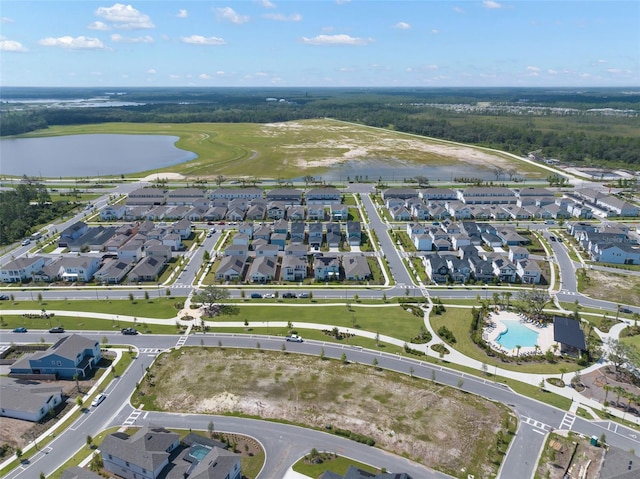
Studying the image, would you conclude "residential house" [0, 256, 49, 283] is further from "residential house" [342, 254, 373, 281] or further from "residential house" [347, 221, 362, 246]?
"residential house" [347, 221, 362, 246]

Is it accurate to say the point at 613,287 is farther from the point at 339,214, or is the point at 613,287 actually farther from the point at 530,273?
the point at 339,214

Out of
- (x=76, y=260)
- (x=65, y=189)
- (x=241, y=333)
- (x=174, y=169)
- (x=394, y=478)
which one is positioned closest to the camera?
(x=394, y=478)

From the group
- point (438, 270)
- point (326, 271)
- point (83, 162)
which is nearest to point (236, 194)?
point (326, 271)

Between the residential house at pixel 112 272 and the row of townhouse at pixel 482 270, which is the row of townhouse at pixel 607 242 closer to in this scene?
the row of townhouse at pixel 482 270

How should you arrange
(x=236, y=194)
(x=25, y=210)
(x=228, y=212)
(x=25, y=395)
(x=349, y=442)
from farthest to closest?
(x=236, y=194) < (x=228, y=212) < (x=25, y=210) < (x=25, y=395) < (x=349, y=442)

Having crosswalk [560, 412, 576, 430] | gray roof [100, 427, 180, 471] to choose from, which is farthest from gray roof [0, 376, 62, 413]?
crosswalk [560, 412, 576, 430]

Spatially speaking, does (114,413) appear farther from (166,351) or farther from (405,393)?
(405,393)

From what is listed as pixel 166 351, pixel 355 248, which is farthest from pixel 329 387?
pixel 355 248
